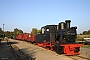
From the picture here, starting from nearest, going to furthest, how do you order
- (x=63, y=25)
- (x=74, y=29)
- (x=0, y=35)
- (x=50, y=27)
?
(x=74, y=29) < (x=63, y=25) < (x=50, y=27) < (x=0, y=35)

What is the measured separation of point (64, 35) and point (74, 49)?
5.77 feet

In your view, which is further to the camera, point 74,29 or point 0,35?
point 0,35

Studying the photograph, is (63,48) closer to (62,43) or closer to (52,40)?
(62,43)

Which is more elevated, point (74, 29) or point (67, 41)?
point (74, 29)

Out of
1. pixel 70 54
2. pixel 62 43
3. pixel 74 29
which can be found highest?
pixel 74 29

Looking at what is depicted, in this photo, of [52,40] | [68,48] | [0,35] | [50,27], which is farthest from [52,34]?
[0,35]

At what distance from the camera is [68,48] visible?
1401 cm

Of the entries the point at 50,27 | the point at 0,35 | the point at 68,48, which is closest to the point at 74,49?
the point at 68,48

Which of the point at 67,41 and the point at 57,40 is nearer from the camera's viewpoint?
the point at 67,41

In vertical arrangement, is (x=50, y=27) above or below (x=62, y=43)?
above

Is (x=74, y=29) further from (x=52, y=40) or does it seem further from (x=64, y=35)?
(x=52, y=40)

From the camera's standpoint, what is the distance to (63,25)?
16203mm

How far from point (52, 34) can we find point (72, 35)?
8.44 ft

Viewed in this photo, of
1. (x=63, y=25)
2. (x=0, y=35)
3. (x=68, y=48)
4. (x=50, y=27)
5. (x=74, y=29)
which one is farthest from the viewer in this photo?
(x=0, y=35)
